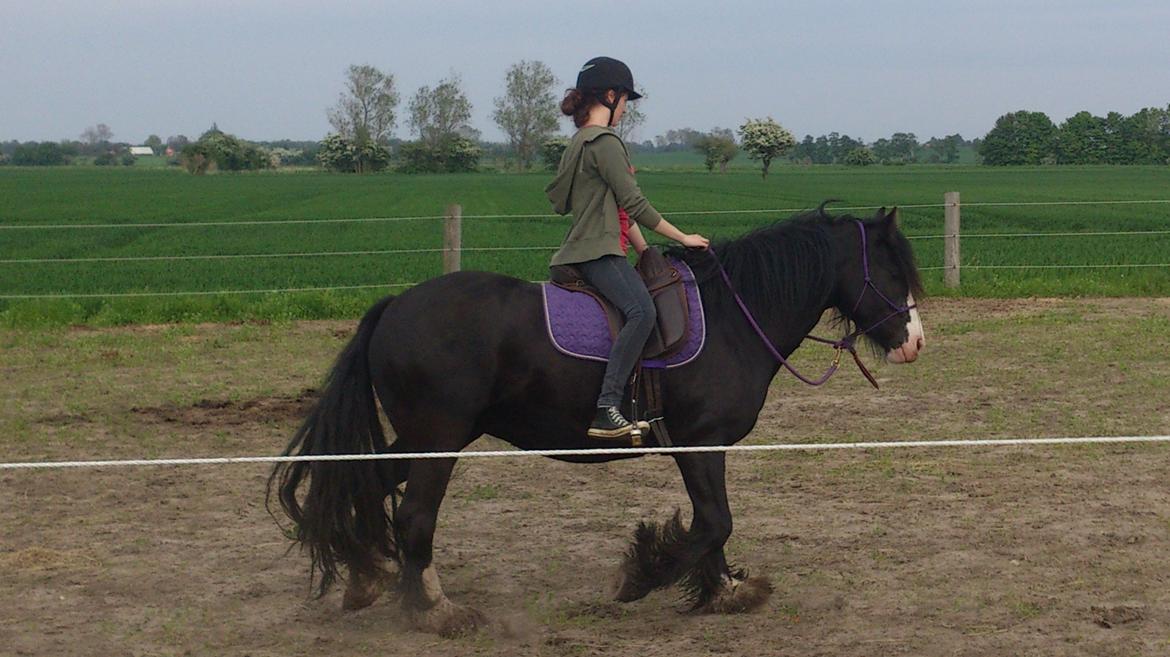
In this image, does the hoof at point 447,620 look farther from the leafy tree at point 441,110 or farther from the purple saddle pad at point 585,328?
the leafy tree at point 441,110

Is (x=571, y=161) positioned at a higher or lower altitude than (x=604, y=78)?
lower

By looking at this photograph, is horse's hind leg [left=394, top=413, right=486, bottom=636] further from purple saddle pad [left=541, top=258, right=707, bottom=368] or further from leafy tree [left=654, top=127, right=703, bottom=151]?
leafy tree [left=654, top=127, right=703, bottom=151]

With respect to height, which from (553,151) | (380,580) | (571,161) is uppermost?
(553,151)

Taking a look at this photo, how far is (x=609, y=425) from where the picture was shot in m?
5.18

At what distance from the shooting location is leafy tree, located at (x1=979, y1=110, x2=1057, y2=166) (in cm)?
8262

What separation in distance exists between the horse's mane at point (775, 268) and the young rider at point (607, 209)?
35 cm

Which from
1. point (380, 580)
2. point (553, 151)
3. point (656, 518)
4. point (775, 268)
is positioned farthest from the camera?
point (553, 151)

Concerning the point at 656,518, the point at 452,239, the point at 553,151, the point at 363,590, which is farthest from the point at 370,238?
the point at 553,151

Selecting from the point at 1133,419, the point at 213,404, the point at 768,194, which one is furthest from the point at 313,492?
the point at 768,194

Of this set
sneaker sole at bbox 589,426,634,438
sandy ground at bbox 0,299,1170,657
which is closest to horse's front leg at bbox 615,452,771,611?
sandy ground at bbox 0,299,1170,657

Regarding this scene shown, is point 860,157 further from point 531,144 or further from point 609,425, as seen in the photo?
point 609,425

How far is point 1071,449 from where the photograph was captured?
314 inches

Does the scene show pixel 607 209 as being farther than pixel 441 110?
No

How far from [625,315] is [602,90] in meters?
0.91
